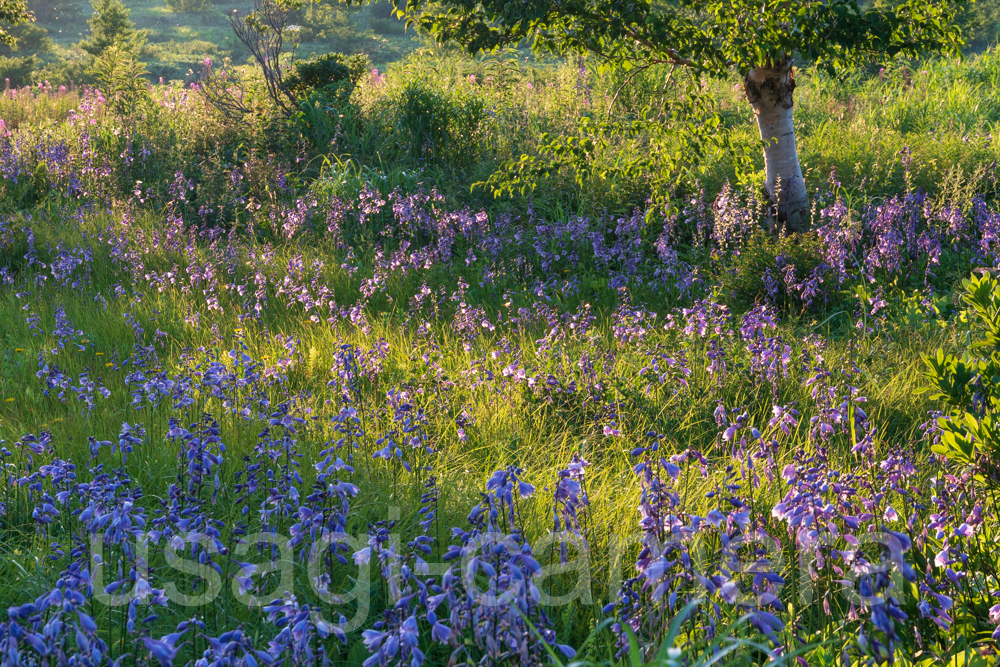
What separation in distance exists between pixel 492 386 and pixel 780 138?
3740 millimetres

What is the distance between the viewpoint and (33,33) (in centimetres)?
3722

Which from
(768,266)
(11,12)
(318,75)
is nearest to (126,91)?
(11,12)

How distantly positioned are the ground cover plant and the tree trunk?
21 centimetres

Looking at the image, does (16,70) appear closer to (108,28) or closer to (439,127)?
(108,28)

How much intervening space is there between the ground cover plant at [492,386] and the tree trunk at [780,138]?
0.21m

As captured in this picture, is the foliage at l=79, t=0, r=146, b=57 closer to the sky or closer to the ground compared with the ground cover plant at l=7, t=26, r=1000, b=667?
closer to the sky

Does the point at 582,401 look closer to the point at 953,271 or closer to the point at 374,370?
the point at 374,370

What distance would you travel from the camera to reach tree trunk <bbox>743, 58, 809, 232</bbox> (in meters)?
6.30

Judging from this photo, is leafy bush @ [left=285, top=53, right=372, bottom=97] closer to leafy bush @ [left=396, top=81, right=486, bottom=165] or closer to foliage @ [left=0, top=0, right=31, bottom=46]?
leafy bush @ [left=396, top=81, right=486, bottom=165]

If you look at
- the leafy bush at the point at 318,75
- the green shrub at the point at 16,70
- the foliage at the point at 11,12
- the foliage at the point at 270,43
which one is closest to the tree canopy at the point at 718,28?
the foliage at the point at 270,43

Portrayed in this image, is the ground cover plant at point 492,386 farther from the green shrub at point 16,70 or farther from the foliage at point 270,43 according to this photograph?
the green shrub at point 16,70

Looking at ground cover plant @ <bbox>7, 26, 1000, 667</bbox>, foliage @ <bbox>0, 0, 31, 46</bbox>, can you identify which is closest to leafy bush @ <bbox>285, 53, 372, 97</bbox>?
ground cover plant @ <bbox>7, 26, 1000, 667</bbox>

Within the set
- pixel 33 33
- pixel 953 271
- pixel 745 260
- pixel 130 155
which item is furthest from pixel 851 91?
pixel 33 33

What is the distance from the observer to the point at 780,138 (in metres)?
6.41
